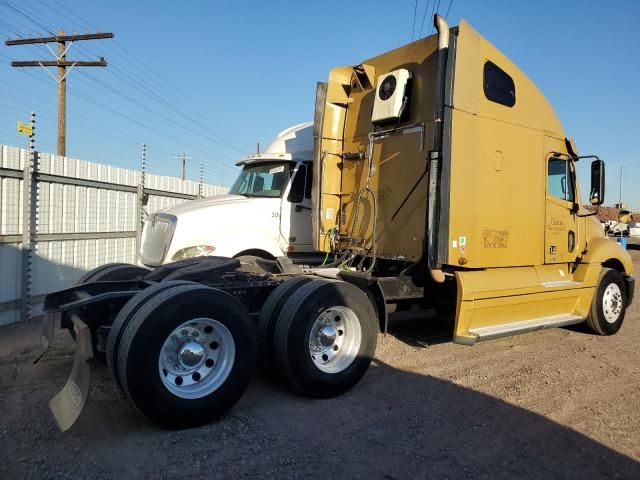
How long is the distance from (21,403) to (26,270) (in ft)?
12.2

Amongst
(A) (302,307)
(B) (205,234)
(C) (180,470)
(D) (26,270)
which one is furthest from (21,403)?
(D) (26,270)

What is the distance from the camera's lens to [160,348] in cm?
356

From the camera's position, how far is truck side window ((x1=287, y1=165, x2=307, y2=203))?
24.6ft

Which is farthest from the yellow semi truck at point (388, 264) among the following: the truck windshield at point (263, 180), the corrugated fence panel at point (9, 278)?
the corrugated fence panel at point (9, 278)

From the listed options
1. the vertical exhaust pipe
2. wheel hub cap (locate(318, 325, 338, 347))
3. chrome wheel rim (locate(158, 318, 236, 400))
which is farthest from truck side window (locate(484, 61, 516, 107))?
chrome wheel rim (locate(158, 318, 236, 400))

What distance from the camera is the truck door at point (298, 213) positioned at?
737 centimetres

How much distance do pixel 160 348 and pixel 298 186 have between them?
4.39 meters

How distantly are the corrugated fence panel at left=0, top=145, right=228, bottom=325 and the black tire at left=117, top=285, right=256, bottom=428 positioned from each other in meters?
4.74

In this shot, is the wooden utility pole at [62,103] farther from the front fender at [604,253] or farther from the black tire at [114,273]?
the front fender at [604,253]

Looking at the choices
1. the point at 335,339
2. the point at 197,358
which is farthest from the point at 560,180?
the point at 197,358

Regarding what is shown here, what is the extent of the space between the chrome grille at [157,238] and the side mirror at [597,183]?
19.9 ft

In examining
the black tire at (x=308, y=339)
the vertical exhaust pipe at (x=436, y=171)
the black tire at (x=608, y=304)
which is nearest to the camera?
the black tire at (x=308, y=339)

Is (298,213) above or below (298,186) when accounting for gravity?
below

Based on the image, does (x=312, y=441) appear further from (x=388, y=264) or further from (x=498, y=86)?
(x=498, y=86)
